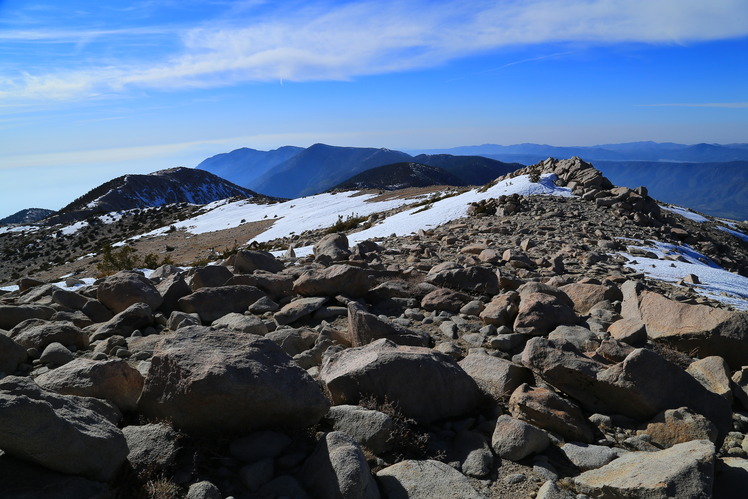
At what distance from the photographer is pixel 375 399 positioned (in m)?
4.04

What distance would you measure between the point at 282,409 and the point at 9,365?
3.70 meters

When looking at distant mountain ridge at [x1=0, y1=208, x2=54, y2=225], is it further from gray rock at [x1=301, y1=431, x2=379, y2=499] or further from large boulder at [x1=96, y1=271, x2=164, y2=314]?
gray rock at [x1=301, y1=431, x2=379, y2=499]

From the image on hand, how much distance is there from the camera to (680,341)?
5.55 meters

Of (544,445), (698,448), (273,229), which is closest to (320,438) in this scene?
(544,445)

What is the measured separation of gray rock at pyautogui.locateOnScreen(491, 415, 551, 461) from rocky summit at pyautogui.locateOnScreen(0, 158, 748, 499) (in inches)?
0.6

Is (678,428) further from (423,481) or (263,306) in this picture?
(263,306)

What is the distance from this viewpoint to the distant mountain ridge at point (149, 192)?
302 feet

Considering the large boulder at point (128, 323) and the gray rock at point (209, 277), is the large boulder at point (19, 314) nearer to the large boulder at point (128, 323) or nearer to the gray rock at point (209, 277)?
the large boulder at point (128, 323)

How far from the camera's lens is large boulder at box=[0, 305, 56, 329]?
6758mm

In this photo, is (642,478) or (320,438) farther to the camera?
(320,438)

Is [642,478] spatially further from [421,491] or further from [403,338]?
[403,338]

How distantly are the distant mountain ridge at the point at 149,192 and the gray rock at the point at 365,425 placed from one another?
80516 mm

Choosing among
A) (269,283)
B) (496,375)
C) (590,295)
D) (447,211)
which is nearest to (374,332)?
(496,375)

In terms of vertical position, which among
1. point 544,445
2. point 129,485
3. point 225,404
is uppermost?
point 225,404
